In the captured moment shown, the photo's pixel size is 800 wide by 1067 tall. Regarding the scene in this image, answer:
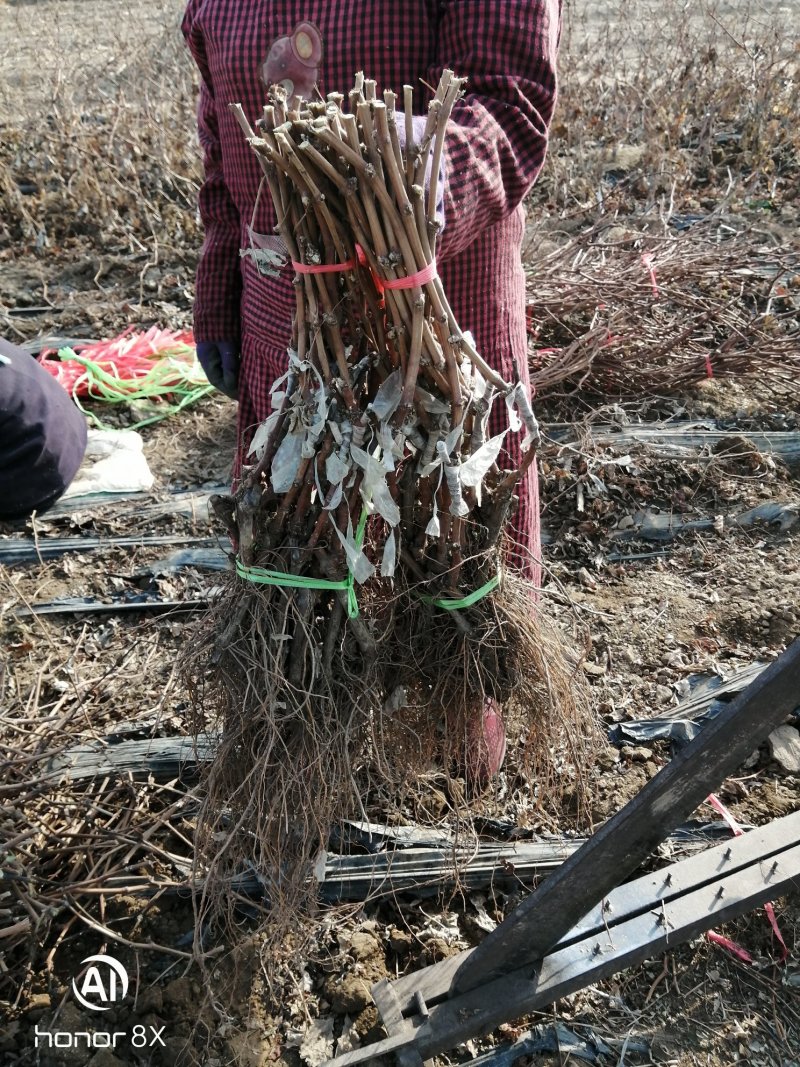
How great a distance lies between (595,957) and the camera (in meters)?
1.57

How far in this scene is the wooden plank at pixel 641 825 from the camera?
1.20 meters

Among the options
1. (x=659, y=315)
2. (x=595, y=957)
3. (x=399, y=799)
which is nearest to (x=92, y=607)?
(x=399, y=799)

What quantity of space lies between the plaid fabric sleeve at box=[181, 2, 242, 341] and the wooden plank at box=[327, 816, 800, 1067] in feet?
4.59

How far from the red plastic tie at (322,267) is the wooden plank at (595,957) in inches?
48.8

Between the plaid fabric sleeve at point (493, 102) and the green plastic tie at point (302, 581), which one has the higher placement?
the plaid fabric sleeve at point (493, 102)

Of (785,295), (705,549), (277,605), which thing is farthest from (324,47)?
(785,295)

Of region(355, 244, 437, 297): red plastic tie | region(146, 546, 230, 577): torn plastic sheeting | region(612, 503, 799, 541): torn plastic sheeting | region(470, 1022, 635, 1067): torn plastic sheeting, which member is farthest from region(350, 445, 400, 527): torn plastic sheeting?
region(612, 503, 799, 541): torn plastic sheeting

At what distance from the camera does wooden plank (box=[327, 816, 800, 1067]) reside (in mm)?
1494

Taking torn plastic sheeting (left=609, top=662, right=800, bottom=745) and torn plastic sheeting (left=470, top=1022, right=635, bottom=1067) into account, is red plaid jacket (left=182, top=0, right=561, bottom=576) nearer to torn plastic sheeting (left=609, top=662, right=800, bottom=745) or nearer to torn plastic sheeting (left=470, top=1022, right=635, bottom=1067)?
torn plastic sheeting (left=609, top=662, right=800, bottom=745)

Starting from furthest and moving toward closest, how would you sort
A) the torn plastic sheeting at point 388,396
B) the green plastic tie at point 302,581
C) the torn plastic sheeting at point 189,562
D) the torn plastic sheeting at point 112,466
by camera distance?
the torn plastic sheeting at point 112,466 < the torn plastic sheeting at point 189,562 < the green plastic tie at point 302,581 < the torn plastic sheeting at point 388,396

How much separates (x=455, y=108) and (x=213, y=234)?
0.72 metres

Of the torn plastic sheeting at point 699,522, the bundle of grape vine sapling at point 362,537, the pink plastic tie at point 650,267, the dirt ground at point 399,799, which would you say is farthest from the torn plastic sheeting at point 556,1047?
the pink plastic tie at point 650,267

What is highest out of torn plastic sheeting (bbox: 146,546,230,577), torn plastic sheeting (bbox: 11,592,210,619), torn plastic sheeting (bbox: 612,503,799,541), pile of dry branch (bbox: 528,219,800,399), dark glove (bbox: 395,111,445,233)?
dark glove (bbox: 395,111,445,233)

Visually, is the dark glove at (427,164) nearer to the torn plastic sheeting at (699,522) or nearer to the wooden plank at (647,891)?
the wooden plank at (647,891)
